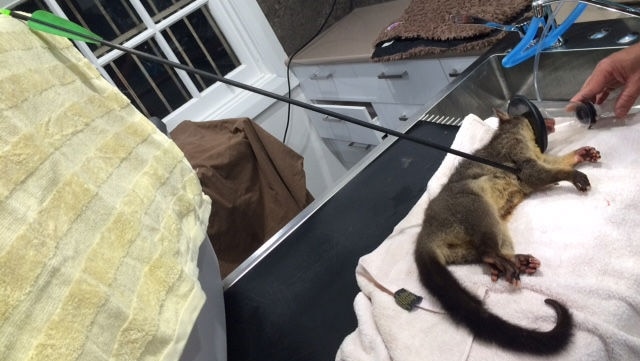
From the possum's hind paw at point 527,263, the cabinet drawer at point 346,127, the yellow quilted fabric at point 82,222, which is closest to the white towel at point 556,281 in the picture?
the possum's hind paw at point 527,263

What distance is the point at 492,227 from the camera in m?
0.87

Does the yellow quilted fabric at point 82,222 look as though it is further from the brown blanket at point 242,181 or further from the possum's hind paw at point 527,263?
the brown blanket at point 242,181

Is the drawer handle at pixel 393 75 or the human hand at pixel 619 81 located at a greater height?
the human hand at pixel 619 81

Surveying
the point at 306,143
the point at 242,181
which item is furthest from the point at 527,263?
the point at 306,143

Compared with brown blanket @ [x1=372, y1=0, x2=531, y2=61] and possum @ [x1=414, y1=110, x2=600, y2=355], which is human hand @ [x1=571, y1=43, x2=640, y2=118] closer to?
possum @ [x1=414, y1=110, x2=600, y2=355]

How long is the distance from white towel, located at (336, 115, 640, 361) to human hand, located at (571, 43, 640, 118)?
0.19 feet

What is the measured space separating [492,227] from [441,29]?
1.11 meters

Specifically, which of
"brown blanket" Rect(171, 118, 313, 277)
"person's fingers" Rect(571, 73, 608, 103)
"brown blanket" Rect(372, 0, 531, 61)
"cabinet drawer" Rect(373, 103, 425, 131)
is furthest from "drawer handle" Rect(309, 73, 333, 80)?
"person's fingers" Rect(571, 73, 608, 103)

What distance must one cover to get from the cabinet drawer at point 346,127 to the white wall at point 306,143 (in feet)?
0.25

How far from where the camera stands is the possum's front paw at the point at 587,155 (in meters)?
0.94

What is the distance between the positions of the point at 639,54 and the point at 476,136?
40 cm

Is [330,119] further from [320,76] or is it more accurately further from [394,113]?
[394,113]

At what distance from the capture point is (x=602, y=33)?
4.03 feet

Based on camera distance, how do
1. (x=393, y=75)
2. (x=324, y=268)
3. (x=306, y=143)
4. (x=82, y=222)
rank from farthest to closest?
(x=306, y=143), (x=393, y=75), (x=324, y=268), (x=82, y=222)
